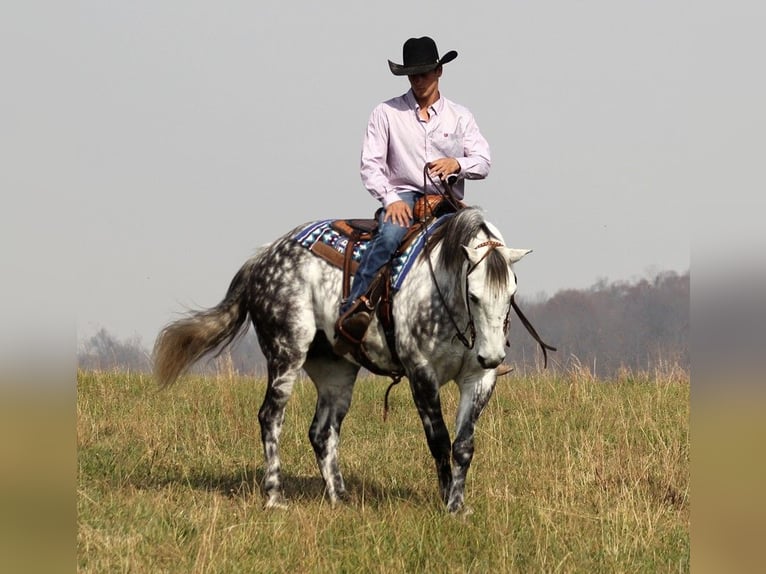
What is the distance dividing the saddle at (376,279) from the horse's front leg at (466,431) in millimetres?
752

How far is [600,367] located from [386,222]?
655cm

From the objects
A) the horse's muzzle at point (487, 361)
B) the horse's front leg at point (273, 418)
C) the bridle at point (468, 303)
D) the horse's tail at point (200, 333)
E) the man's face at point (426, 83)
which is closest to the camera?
the horse's muzzle at point (487, 361)

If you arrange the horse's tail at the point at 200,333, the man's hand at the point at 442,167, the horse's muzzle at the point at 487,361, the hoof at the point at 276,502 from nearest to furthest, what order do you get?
the horse's muzzle at the point at 487,361 → the man's hand at the point at 442,167 → the hoof at the point at 276,502 → the horse's tail at the point at 200,333

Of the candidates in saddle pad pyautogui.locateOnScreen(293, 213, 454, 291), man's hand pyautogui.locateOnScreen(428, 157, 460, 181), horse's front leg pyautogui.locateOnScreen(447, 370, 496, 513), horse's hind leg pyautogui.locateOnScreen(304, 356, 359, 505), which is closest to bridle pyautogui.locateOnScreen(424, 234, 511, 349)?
saddle pad pyautogui.locateOnScreen(293, 213, 454, 291)

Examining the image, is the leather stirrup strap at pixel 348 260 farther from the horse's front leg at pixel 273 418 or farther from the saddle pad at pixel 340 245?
the horse's front leg at pixel 273 418

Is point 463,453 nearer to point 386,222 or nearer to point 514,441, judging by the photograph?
point 386,222

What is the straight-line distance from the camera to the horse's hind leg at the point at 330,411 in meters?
7.81

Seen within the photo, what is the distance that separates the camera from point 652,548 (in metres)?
6.29

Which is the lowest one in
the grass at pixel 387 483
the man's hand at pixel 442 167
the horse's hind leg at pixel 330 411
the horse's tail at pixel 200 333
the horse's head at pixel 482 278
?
the grass at pixel 387 483

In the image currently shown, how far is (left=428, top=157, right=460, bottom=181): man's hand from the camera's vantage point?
7039 millimetres

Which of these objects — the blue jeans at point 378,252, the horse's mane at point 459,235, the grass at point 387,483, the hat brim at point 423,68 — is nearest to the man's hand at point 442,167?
the blue jeans at point 378,252

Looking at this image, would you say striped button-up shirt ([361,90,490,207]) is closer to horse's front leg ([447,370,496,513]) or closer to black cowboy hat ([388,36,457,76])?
black cowboy hat ([388,36,457,76])

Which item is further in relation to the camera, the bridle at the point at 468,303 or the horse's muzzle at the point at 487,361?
the bridle at the point at 468,303
